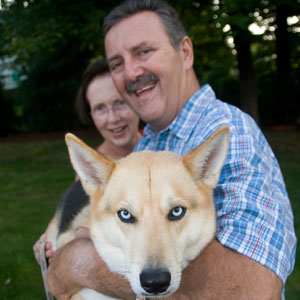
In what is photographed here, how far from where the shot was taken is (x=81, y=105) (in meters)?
4.57

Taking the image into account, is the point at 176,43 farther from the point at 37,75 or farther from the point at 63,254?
the point at 37,75

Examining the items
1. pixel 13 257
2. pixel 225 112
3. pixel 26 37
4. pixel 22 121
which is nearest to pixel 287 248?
pixel 225 112

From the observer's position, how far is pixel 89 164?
7.78 feet

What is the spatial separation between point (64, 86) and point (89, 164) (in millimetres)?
14652

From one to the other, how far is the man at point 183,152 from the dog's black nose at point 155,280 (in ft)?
0.68

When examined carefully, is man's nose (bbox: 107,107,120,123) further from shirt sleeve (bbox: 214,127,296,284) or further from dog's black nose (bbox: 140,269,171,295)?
dog's black nose (bbox: 140,269,171,295)

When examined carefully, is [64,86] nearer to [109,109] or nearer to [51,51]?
[51,51]

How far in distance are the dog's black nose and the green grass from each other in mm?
2882

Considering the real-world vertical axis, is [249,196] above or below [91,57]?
above

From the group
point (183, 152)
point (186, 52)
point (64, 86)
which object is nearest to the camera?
point (183, 152)

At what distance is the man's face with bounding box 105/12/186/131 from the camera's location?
2740mm

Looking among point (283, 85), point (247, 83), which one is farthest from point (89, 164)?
point (283, 85)

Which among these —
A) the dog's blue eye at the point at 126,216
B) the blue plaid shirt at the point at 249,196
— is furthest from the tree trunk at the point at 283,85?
the dog's blue eye at the point at 126,216

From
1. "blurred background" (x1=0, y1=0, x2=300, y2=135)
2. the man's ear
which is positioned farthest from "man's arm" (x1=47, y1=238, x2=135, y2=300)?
"blurred background" (x1=0, y1=0, x2=300, y2=135)
